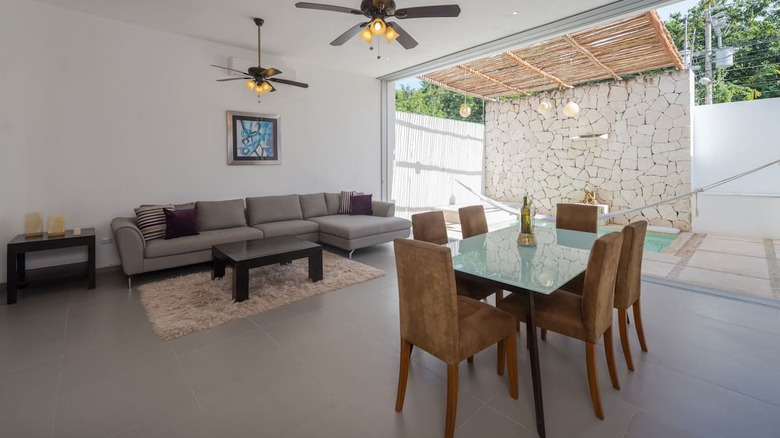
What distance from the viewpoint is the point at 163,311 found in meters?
2.86

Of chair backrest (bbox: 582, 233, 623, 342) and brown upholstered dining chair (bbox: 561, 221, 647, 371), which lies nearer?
chair backrest (bbox: 582, 233, 623, 342)

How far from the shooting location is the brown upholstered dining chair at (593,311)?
1.64 metres

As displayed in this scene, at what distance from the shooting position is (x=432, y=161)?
782 centimetres

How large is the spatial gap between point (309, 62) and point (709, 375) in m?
5.55

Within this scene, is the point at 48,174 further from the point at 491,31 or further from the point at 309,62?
the point at 491,31

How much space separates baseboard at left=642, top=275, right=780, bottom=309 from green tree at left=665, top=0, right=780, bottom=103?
21.4ft

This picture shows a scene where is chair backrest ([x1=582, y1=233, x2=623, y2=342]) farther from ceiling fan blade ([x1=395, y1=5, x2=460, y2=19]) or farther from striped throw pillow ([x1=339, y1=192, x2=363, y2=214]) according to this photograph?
striped throw pillow ([x1=339, y1=192, x2=363, y2=214])

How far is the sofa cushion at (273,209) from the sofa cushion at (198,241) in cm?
40

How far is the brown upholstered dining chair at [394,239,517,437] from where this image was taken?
1485 millimetres

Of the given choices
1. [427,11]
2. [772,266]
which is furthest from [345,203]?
[772,266]

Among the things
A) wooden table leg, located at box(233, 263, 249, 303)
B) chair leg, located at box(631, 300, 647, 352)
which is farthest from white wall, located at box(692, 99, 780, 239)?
wooden table leg, located at box(233, 263, 249, 303)

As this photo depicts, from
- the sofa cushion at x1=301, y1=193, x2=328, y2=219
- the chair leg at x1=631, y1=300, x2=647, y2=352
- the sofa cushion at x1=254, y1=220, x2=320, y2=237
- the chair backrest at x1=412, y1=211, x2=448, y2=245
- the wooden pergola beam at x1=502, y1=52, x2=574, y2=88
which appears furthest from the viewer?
the wooden pergola beam at x1=502, y1=52, x2=574, y2=88

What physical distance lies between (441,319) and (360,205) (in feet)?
13.1

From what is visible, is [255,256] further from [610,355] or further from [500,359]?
[610,355]
